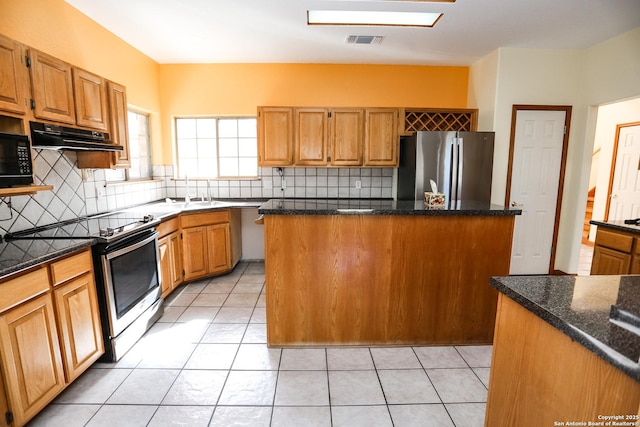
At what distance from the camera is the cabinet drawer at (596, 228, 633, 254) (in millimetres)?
2447

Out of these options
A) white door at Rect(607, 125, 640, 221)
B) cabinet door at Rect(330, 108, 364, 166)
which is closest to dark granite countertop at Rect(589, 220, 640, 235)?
cabinet door at Rect(330, 108, 364, 166)

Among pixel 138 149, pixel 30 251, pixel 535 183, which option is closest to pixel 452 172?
pixel 535 183

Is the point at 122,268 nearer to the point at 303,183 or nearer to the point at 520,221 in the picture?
the point at 303,183

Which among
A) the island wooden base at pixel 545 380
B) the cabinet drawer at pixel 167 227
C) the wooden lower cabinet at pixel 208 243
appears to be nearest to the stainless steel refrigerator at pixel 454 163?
the wooden lower cabinet at pixel 208 243

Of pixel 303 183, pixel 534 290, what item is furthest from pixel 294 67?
pixel 534 290

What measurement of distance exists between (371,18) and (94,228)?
115 inches

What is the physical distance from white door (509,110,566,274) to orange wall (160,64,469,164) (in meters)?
1.10

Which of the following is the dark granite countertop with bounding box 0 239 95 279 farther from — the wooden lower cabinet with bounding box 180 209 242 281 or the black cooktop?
the wooden lower cabinet with bounding box 180 209 242 281

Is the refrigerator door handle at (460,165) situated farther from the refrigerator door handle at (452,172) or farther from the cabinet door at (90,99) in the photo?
the cabinet door at (90,99)

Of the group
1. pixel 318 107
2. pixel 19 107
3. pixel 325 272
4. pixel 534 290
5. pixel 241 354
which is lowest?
pixel 241 354

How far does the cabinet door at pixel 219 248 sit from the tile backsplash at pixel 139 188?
737 mm

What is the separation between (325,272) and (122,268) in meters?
→ 1.48

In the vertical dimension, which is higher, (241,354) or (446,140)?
(446,140)

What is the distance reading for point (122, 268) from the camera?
2217 millimetres
